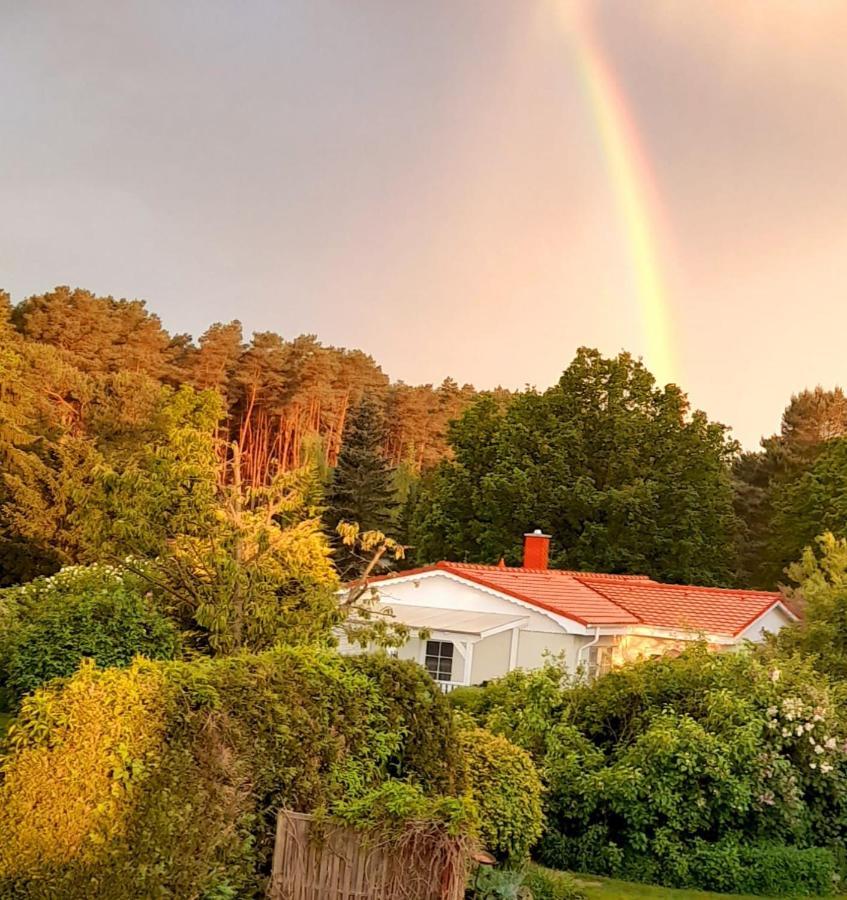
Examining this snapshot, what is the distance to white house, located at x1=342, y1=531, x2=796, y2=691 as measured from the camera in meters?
25.8

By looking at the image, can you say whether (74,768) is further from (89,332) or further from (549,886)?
(89,332)

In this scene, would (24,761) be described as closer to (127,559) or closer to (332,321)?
(127,559)

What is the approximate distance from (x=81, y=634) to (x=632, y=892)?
7716 mm

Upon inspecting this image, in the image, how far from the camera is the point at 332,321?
44.8 m

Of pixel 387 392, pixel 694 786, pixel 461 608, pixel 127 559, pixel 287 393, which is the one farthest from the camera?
pixel 387 392

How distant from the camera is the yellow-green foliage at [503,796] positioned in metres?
11.3

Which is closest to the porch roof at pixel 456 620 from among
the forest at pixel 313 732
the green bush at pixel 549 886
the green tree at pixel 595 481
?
the forest at pixel 313 732

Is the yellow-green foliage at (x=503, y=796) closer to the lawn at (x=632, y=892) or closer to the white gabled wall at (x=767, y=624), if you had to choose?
the lawn at (x=632, y=892)

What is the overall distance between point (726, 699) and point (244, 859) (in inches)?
336

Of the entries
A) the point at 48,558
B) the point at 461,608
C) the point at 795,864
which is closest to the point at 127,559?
the point at 795,864

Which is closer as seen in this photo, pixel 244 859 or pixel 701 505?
pixel 244 859

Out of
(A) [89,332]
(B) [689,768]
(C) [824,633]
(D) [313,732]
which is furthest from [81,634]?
(A) [89,332]

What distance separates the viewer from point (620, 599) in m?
29.2

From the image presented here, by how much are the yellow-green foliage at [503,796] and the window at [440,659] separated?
47.0 ft
